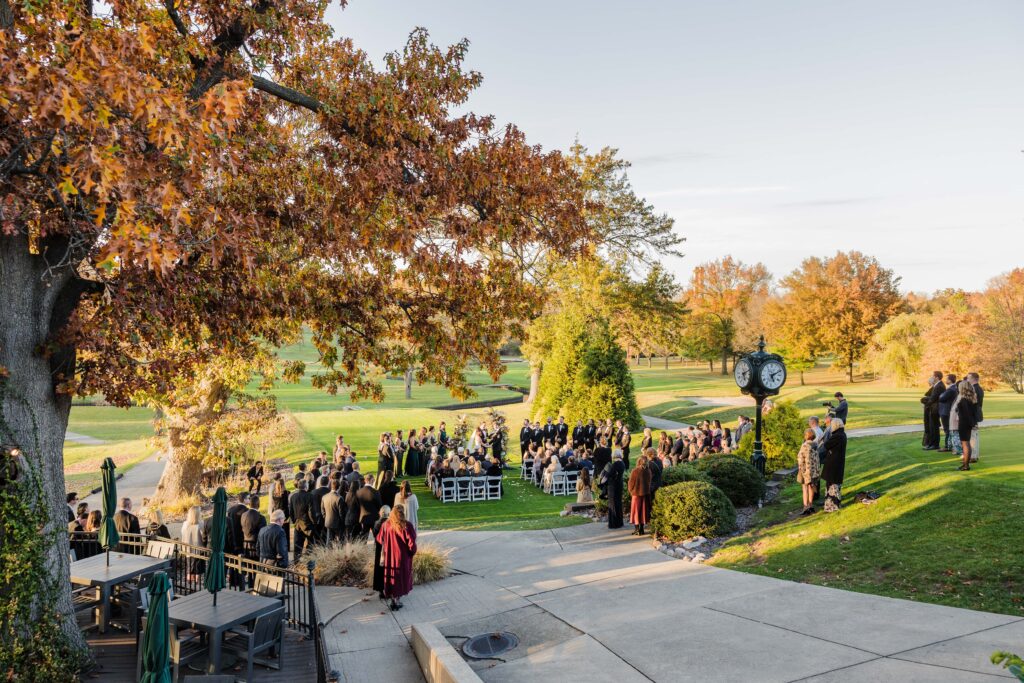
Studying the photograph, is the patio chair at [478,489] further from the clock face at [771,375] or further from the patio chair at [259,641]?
the patio chair at [259,641]

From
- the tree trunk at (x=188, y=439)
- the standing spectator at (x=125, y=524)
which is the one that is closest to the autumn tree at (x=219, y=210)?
the standing spectator at (x=125, y=524)

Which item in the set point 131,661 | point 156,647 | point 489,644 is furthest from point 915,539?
point 131,661

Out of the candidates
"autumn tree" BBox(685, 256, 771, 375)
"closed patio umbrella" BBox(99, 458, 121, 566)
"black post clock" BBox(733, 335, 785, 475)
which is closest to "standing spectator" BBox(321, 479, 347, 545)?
"closed patio umbrella" BBox(99, 458, 121, 566)

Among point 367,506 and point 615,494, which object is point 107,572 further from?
point 615,494

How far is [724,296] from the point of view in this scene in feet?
308

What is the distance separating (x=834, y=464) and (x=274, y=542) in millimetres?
10483

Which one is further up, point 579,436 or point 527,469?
point 579,436

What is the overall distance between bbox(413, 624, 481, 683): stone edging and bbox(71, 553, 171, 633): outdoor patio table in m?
4.39

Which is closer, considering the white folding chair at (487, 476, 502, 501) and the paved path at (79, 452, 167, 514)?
the white folding chair at (487, 476, 502, 501)

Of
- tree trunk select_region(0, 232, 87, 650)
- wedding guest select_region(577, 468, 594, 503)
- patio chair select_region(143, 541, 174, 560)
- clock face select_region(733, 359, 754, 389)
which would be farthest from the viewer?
wedding guest select_region(577, 468, 594, 503)

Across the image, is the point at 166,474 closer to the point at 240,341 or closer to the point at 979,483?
the point at 240,341

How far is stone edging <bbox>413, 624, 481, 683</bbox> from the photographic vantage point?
701 centimetres

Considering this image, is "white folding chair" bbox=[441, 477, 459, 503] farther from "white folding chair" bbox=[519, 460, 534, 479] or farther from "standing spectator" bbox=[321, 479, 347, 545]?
"standing spectator" bbox=[321, 479, 347, 545]

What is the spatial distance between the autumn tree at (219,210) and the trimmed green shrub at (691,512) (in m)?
5.02
